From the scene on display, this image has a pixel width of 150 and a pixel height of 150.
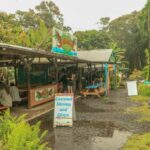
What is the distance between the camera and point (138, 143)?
7473mm

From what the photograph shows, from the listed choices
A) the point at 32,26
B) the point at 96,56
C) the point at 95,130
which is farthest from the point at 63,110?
the point at 32,26

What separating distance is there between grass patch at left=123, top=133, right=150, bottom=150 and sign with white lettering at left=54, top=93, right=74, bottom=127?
2.43 meters

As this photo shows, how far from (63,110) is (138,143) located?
10.5 feet

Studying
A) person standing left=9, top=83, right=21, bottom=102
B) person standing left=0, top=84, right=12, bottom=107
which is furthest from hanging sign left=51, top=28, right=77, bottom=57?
person standing left=0, top=84, right=12, bottom=107

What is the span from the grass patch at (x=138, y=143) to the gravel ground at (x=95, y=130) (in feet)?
0.64

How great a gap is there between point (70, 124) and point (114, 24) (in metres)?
50.6

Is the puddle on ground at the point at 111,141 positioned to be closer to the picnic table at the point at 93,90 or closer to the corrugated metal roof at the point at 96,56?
the picnic table at the point at 93,90

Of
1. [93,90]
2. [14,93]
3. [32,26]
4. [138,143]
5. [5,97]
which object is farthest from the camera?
[32,26]

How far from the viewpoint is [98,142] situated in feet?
25.2

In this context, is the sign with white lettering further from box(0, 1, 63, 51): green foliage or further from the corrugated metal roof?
box(0, 1, 63, 51): green foliage

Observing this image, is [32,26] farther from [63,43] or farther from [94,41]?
[63,43]

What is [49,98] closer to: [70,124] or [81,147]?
[70,124]

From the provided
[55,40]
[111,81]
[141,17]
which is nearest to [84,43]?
A: [141,17]

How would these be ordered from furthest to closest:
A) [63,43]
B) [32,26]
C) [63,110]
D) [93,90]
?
[32,26]
[93,90]
[63,43]
[63,110]
